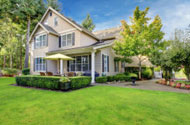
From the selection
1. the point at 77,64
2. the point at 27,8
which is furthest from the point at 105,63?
the point at 27,8

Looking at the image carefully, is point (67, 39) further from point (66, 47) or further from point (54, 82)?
point (54, 82)

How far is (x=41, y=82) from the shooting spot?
8461 mm

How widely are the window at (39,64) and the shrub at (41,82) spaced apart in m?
5.54

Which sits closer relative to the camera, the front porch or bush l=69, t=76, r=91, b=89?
bush l=69, t=76, r=91, b=89

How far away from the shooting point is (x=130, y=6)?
57.3 feet

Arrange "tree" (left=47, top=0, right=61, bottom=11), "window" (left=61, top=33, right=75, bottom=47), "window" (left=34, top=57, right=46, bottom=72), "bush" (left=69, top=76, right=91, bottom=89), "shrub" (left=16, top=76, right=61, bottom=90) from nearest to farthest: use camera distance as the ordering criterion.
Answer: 1. "shrub" (left=16, top=76, right=61, bottom=90)
2. "bush" (left=69, top=76, right=91, bottom=89)
3. "window" (left=61, top=33, right=75, bottom=47)
4. "window" (left=34, top=57, right=46, bottom=72)
5. "tree" (left=47, top=0, right=61, bottom=11)

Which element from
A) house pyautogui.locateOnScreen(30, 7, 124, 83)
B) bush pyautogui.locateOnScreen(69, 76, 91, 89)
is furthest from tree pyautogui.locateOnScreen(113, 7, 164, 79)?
bush pyautogui.locateOnScreen(69, 76, 91, 89)

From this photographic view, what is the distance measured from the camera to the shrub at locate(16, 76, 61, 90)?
25.6 feet

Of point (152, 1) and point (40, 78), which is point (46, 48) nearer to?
point (40, 78)

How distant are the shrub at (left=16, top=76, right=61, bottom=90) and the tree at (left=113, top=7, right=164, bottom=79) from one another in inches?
374

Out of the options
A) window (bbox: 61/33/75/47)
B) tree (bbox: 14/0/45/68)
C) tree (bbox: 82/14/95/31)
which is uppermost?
tree (bbox: 82/14/95/31)

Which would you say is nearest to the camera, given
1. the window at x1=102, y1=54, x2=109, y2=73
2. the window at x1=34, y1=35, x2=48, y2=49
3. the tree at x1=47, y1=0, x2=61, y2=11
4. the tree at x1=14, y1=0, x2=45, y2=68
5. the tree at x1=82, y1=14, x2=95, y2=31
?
the window at x1=102, y1=54, x2=109, y2=73

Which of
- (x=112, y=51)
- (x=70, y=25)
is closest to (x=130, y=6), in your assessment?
(x=112, y=51)

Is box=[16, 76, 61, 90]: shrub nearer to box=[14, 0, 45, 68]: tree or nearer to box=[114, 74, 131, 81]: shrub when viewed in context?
box=[114, 74, 131, 81]: shrub
